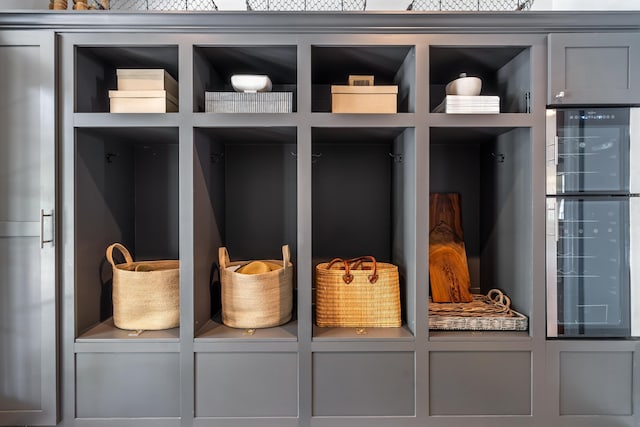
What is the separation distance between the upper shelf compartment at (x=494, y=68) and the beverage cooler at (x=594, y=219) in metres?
0.22

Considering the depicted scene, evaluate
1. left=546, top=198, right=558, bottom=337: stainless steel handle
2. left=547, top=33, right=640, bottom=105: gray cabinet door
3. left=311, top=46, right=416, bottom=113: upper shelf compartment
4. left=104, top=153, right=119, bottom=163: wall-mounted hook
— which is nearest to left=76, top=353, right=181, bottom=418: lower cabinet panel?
left=104, top=153, right=119, bottom=163: wall-mounted hook

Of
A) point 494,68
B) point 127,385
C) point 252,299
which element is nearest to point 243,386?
point 252,299

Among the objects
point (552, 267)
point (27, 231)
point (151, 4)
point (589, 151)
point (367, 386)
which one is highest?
point (151, 4)

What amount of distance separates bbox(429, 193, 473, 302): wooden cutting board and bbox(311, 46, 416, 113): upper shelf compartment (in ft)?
2.16

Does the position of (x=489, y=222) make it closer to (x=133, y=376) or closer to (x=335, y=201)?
(x=335, y=201)

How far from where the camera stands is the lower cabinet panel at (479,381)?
1.76m

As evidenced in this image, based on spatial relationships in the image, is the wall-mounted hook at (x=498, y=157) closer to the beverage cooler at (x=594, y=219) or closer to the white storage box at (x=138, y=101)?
the beverage cooler at (x=594, y=219)

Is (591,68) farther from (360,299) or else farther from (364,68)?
(360,299)

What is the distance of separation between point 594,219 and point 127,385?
229 cm

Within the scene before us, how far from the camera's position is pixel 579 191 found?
176cm

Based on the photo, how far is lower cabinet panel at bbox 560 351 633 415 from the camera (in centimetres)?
176

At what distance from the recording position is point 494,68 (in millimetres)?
2090

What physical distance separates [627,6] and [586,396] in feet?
6.32

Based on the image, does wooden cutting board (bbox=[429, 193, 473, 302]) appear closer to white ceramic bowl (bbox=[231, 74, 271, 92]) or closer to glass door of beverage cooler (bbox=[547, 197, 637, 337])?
glass door of beverage cooler (bbox=[547, 197, 637, 337])
